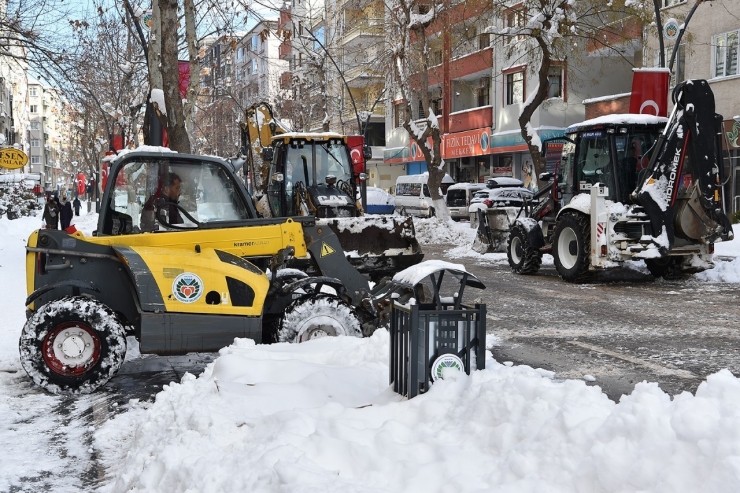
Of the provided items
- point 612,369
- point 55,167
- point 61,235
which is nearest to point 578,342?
point 612,369

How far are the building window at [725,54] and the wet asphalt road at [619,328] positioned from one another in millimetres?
14387

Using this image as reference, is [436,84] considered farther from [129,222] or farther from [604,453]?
[604,453]

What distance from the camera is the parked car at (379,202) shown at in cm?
3469

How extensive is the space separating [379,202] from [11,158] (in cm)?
1870

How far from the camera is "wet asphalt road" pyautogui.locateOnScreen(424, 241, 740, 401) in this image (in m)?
6.77

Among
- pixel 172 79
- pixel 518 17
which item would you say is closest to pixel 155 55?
pixel 172 79

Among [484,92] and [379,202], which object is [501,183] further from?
[484,92]

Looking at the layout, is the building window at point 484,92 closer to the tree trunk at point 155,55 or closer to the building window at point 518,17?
the building window at point 518,17

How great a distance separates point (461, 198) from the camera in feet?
109

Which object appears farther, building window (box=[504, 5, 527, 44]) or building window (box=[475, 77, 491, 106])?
building window (box=[475, 77, 491, 106])

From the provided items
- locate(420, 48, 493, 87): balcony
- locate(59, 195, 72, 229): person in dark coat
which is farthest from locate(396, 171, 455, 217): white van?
locate(59, 195, 72, 229): person in dark coat

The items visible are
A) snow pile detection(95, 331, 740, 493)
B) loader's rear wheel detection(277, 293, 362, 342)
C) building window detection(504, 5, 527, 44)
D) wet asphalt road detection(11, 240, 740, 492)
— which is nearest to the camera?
snow pile detection(95, 331, 740, 493)

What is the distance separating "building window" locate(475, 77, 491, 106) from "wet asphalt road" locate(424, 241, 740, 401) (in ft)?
91.4

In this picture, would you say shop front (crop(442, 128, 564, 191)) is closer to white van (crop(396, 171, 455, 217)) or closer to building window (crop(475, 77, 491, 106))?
building window (crop(475, 77, 491, 106))
